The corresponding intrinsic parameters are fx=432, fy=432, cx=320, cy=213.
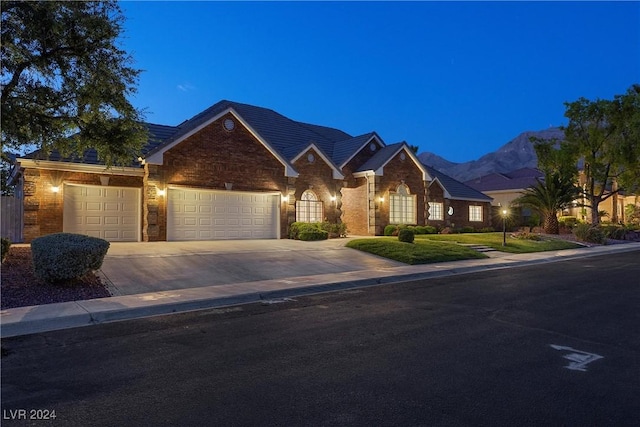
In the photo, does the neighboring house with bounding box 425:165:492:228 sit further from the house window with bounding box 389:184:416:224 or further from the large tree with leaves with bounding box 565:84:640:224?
the large tree with leaves with bounding box 565:84:640:224

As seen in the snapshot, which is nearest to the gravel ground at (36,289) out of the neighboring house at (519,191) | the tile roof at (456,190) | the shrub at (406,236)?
the shrub at (406,236)

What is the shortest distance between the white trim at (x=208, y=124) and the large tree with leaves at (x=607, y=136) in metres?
24.4

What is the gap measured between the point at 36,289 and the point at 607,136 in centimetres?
3829

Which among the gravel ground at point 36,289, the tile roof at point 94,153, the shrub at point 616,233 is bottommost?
the gravel ground at point 36,289

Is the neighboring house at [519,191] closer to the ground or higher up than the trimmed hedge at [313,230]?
higher up

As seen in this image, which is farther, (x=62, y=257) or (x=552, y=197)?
(x=552, y=197)

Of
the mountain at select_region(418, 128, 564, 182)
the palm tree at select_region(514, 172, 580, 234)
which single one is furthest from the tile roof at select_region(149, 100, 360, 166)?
the mountain at select_region(418, 128, 564, 182)

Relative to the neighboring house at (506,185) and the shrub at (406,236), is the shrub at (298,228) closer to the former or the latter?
the shrub at (406,236)

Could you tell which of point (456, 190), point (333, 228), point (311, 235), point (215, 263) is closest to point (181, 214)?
point (311, 235)

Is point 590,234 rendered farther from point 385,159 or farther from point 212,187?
point 212,187

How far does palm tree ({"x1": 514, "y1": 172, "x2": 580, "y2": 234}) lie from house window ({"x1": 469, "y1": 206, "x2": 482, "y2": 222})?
6.00m

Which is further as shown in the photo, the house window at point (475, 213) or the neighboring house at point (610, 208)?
the neighboring house at point (610, 208)

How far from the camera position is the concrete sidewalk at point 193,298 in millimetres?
7730

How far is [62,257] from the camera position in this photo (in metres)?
10.1
